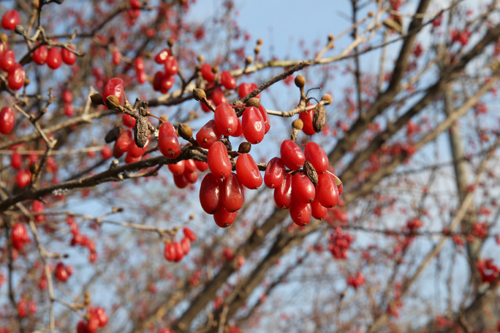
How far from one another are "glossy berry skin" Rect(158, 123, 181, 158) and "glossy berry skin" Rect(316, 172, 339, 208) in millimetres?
575

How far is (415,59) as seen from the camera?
257 inches

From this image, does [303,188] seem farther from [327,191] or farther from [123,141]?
[123,141]

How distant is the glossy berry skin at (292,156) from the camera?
1.30 metres

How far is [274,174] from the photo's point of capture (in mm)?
1314

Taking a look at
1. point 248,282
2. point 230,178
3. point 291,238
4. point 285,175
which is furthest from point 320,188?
point 248,282

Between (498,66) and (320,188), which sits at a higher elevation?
(498,66)

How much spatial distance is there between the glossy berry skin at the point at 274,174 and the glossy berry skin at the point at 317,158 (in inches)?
4.7

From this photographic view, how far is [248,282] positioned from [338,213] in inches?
65.1

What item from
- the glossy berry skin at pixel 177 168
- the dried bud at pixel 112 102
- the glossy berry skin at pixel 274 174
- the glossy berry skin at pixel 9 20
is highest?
the glossy berry skin at pixel 9 20

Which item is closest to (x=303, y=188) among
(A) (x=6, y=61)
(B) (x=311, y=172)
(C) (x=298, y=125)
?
(B) (x=311, y=172)

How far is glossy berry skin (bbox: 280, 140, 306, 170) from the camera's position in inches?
51.2

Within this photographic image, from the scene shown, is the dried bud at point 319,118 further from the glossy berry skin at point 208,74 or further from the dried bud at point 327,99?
the glossy berry skin at point 208,74

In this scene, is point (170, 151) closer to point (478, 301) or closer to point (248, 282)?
point (248, 282)

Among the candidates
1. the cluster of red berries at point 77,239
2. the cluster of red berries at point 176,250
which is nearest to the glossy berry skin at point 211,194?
the cluster of red berries at point 176,250
